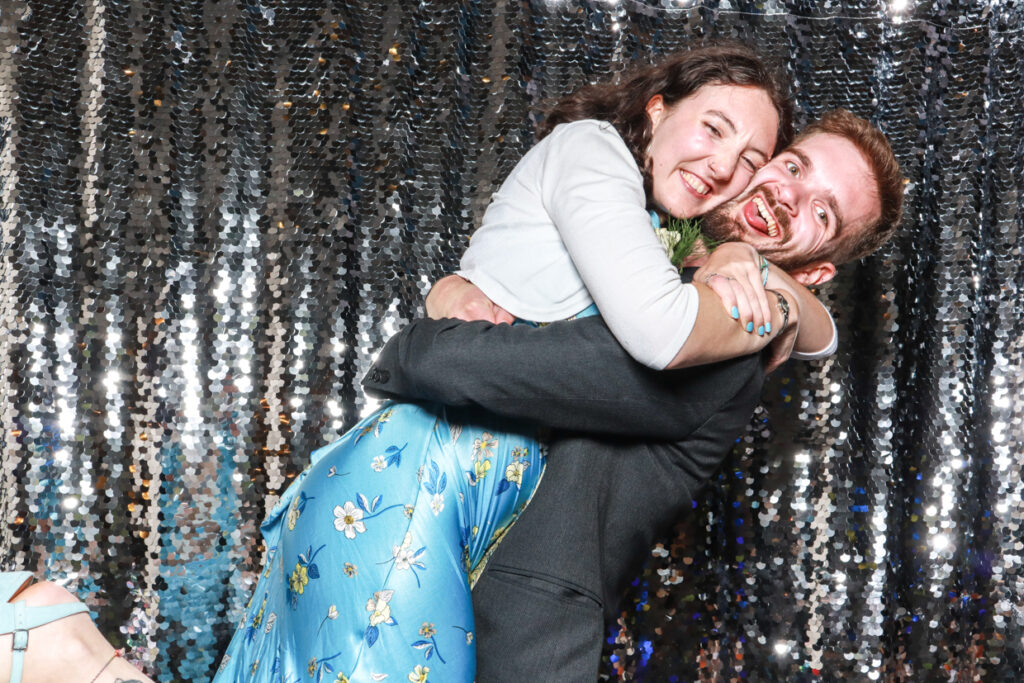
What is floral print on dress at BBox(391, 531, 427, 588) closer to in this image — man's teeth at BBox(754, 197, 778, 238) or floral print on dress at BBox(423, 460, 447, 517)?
floral print on dress at BBox(423, 460, 447, 517)

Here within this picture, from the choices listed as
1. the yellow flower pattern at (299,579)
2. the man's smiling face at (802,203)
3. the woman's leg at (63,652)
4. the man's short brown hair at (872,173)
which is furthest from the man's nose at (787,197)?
the woman's leg at (63,652)

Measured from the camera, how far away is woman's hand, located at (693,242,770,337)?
1.07 metres

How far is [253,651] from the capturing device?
3.79 ft

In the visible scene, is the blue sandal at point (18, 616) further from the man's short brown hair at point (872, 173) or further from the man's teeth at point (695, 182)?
the man's short brown hair at point (872, 173)

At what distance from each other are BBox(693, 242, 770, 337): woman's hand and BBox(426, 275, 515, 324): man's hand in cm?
26

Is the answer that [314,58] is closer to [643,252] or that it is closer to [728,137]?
[728,137]

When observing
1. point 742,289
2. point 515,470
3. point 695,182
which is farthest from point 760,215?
point 515,470

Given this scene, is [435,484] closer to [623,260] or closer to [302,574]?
[302,574]

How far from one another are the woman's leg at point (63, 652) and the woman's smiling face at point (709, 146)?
99 cm

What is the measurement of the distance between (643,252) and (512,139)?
1005mm

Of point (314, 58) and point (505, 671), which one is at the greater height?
point (314, 58)

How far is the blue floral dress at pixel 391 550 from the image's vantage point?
1.04 m

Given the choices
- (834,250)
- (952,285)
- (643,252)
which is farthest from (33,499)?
(952,285)

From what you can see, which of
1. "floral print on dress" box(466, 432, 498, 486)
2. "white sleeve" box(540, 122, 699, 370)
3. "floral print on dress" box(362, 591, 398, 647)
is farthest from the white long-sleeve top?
"floral print on dress" box(362, 591, 398, 647)
